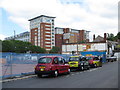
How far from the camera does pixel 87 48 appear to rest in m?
92.9

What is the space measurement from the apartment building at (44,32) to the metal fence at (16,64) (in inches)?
4753

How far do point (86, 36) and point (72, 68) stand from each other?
162418 mm

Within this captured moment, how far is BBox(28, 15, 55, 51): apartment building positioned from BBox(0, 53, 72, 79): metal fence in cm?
12074

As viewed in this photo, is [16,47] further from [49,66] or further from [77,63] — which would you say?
Result: [49,66]

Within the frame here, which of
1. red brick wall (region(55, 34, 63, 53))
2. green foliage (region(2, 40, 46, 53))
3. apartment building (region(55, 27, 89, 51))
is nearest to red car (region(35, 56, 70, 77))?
green foliage (region(2, 40, 46, 53))

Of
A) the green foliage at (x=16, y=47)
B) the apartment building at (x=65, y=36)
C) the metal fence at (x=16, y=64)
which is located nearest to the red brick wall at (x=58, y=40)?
the apartment building at (x=65, y=36)

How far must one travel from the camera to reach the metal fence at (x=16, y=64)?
53.1 feet

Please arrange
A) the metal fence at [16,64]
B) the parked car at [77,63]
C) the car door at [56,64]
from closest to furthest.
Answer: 1. the metal fence at [16,64]
2. the car door at [56,64]
3. the parked car at [77,63]

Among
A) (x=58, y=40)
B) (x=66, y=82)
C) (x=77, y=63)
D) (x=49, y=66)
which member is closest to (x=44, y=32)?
(x=58, y=40)

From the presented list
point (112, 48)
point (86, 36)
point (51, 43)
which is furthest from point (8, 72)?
point (86, 36)

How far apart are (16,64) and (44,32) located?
125 meters

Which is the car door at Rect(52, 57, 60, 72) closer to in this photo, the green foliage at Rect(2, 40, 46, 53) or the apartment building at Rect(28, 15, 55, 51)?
the green foliage at Rect(2, 40, 46, 53)

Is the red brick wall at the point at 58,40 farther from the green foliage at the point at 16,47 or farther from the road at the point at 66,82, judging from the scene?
the road at the point at 66,82

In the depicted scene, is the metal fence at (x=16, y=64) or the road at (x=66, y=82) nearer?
the road at (x=66, y=82)
